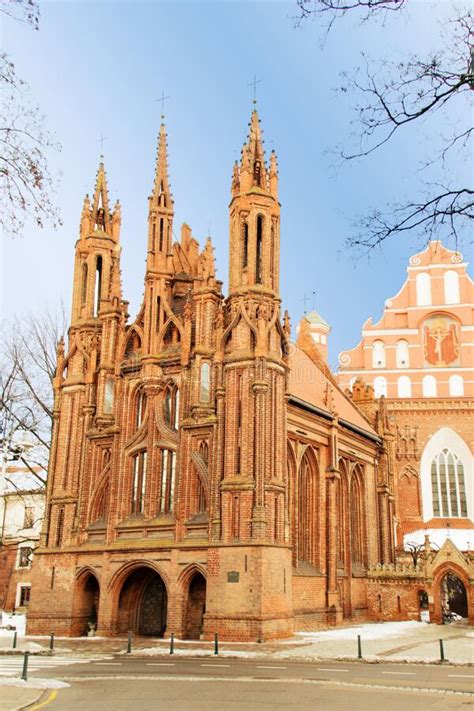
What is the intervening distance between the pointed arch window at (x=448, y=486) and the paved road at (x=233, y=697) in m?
32.0

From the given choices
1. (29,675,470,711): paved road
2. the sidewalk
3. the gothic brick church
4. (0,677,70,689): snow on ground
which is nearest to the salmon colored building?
the gothic brick church

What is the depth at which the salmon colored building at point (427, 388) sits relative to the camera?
4550cm

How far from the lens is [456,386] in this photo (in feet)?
155

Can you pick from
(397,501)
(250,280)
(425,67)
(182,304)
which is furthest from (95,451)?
(425,67)

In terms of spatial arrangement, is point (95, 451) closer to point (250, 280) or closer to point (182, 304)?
point (182, 304)

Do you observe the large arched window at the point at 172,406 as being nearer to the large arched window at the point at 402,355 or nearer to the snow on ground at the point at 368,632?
the snow on ground at the point at 368,632

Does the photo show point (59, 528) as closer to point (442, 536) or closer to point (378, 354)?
point (442, 536)

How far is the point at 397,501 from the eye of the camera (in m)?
45.9

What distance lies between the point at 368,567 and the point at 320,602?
271 inches

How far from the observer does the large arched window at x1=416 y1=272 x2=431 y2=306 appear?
5006cm

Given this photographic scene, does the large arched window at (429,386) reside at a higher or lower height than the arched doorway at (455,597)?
higher

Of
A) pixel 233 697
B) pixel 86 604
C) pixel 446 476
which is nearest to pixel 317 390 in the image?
pixel 446 476

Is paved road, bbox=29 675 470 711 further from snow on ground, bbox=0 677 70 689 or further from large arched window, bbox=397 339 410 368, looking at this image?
large arched window, bbox=397 339 410 368

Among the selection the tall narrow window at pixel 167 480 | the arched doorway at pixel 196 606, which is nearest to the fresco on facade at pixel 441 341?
the tall narrow window at pixel 167 480
